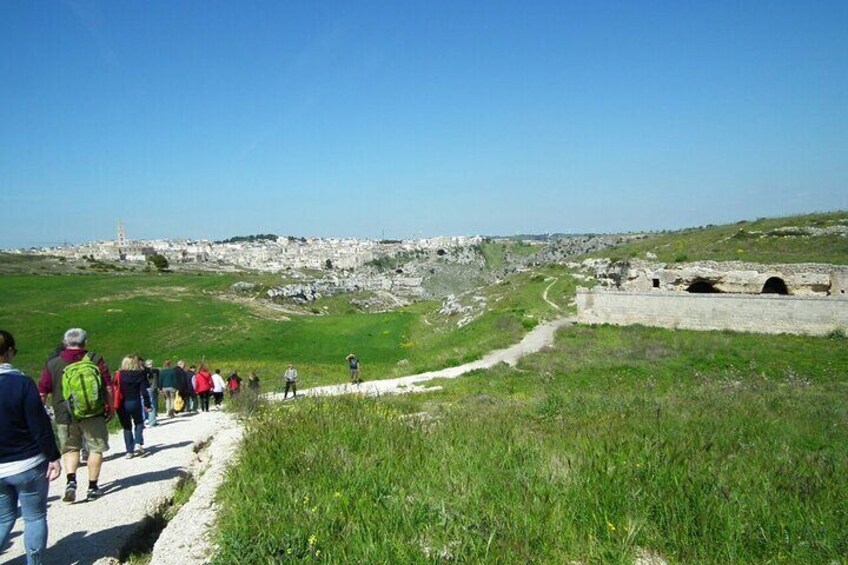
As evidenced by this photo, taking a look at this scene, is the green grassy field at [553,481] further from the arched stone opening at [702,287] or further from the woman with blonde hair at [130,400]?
the arched stone opening at [702,287]

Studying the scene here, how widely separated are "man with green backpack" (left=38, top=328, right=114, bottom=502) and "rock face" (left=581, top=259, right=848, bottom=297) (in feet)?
88.7

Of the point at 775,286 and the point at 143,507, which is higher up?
the point at 143,507

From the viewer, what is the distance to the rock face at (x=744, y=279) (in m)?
24.7

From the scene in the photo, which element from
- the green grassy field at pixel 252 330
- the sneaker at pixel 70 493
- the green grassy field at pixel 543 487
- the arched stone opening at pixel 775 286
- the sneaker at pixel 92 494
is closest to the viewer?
the green grassy field at pixel 543 487

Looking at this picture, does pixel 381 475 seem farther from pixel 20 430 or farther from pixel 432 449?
pixel 20 430

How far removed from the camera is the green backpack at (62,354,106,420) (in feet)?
20.9

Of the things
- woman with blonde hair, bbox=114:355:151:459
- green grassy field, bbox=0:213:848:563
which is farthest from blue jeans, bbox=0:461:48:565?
woman with blonde hair, bbox=114:355:151:459

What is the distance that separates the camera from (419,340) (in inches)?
1503

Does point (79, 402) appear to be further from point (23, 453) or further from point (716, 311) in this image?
point (716, 311)

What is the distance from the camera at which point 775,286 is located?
2720cm

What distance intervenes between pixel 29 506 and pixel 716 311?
87.2 ft

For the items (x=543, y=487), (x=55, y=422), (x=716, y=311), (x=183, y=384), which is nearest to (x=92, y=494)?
(x=55, y=422)

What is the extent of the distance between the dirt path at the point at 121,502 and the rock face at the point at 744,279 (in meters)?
25.4

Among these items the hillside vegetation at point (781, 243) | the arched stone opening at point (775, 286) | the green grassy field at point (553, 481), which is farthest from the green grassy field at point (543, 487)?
the hillside vegetation at point (781, 243)
